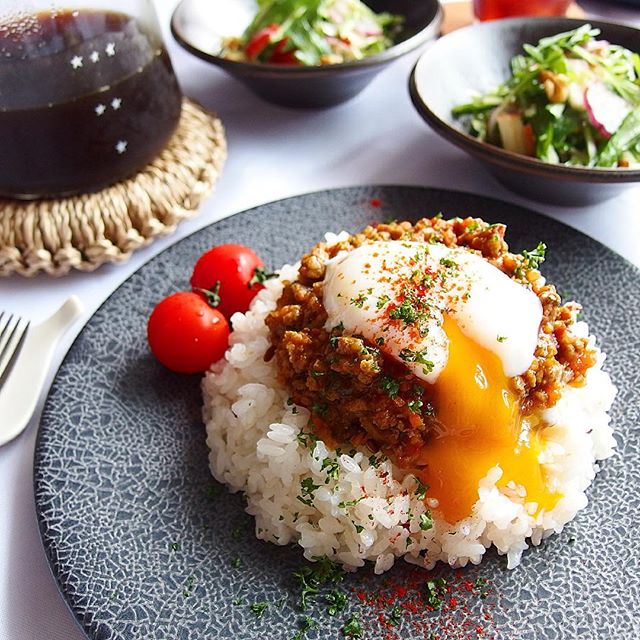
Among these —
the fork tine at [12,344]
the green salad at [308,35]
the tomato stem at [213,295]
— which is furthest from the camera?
the green salad at [308,35]

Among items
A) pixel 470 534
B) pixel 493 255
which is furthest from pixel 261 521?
pixel 493 255

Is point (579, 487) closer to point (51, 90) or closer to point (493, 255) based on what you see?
point (493, 255)

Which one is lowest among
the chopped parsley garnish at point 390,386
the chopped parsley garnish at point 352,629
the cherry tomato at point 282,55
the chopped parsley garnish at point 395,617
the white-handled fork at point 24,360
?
the chopped parsley garnish at point 395,617

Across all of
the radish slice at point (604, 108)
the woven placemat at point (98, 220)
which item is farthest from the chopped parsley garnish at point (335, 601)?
the radish slice at point (604, 108)

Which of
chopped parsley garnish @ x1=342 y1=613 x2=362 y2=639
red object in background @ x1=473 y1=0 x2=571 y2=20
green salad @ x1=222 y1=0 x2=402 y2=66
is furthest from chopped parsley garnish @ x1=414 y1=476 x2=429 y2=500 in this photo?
red object in background @ x1=473 y1=0 x2=571 y2=20

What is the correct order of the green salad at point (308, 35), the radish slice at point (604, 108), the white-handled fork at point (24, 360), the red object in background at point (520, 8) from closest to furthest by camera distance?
the white-handled fork at point (24, 360), the radish slice at point (604, 108), the green salad at point (308, 35), the red object in background at point (520, 8)

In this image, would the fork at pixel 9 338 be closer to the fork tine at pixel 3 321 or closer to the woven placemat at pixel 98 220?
the fork tine at pixel 3 321

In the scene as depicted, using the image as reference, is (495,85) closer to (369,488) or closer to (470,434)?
(470,434)

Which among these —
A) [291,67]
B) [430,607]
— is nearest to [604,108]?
[291,67]
